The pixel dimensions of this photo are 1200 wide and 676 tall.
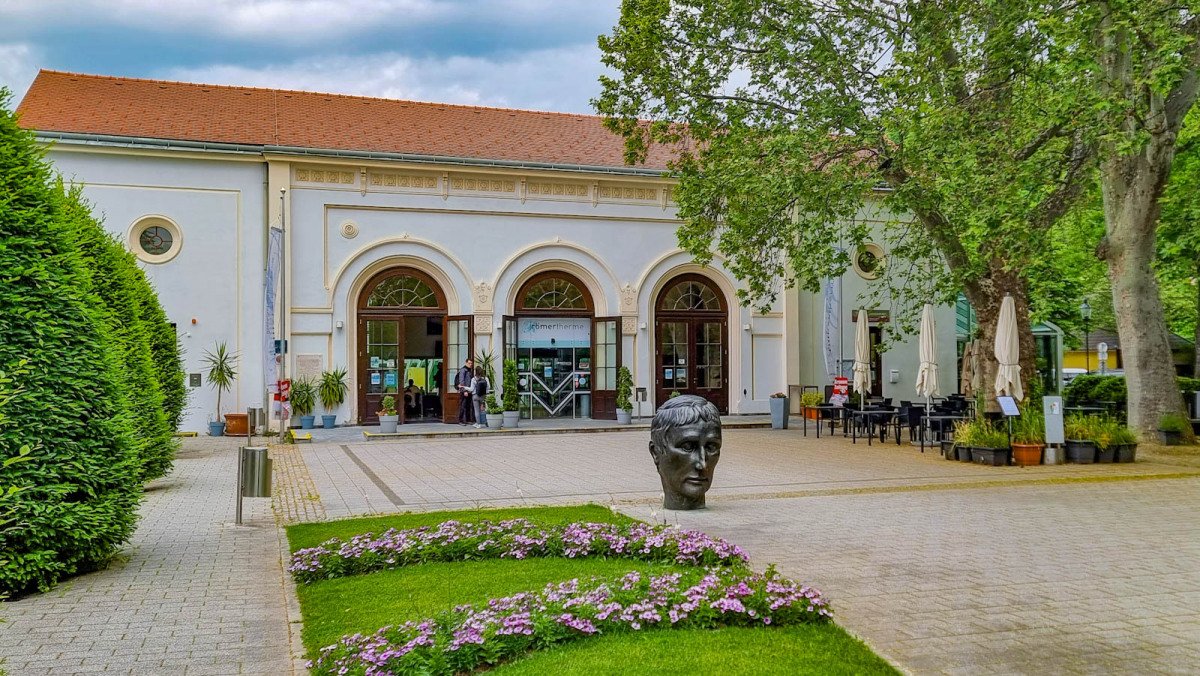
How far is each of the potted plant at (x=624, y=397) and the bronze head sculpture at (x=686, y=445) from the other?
43.6 ft

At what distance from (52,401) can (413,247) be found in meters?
16.8

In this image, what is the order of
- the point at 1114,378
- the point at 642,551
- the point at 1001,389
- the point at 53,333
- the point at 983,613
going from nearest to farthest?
the point at 983,613
the point at 53,333
the point at 642,551
the point at 1001,389
the point at 1114,378

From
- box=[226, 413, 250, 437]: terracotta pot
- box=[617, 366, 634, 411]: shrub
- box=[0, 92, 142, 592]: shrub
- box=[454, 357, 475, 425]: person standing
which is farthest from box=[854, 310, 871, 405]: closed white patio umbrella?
box=[0, 92, 142, 592]: shrub

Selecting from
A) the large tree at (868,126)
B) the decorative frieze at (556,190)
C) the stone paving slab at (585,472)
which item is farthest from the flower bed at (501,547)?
the decorative frieze at (556,190)

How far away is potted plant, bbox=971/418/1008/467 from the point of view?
577 inches

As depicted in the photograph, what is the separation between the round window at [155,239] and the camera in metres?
21.5

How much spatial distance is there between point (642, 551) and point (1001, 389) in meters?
10.6

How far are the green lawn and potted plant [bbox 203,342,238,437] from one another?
14.1m

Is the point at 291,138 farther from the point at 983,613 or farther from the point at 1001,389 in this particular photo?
the point at 983,613

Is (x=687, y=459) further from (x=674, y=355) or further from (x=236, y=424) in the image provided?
(x=674, y=355)

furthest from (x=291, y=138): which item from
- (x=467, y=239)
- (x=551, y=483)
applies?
(x=551, y=483)

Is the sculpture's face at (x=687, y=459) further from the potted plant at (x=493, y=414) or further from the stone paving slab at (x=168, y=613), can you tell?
the potted plant at (x=493, y=414)

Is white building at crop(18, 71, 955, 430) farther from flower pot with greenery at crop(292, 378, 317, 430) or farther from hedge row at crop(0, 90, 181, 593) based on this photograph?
hedge row at crop(0, 90, 181, 593)

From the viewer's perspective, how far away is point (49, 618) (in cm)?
596
